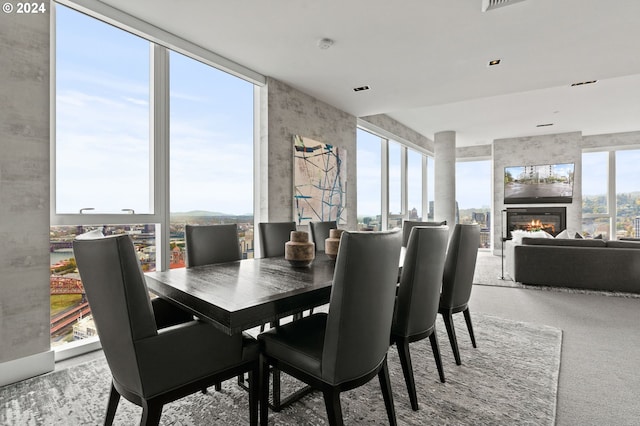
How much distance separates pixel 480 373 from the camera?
2.19 meters

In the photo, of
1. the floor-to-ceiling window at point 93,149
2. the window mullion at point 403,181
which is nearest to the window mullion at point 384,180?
the window mullion at point 403,181

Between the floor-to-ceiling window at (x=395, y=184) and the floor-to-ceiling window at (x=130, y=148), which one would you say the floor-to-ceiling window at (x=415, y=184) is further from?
the floor-to-ceiling window at (x=130, y=148)

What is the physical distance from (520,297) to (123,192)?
4.54 metres

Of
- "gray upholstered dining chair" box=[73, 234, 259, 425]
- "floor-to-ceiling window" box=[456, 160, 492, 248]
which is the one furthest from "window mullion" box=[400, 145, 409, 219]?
"gray upholstered dining chair" box=[73, 234, 259, 425]

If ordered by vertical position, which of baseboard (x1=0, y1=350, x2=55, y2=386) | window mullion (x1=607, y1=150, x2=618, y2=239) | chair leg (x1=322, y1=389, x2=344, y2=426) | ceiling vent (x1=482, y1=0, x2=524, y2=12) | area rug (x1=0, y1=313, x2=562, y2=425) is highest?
ceiling vent (x1=482, y1=0, x2=524, y2=12)

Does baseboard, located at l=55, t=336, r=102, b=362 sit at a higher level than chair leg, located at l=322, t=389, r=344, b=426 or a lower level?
lower

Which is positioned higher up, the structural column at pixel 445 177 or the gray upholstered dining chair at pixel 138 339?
the structural column at pixel 445 177

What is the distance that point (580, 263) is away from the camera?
14.5 ft

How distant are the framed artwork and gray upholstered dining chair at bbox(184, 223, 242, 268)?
70.9 inches

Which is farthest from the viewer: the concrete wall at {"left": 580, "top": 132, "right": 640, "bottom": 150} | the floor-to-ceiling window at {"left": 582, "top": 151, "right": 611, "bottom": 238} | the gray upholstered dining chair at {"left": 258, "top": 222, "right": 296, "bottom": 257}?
the floor-to-ceiling window at {"left": 582, "top": 151, "right": 611, "bottom": 238}

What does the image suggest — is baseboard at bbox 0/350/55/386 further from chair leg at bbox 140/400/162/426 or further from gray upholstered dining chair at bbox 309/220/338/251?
gray upholstered dining chair at bbox 309/220/338/251

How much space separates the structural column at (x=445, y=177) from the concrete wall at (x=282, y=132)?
3.63 meters

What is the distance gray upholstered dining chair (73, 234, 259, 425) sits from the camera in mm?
1193

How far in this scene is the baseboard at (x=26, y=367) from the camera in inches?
80.2
